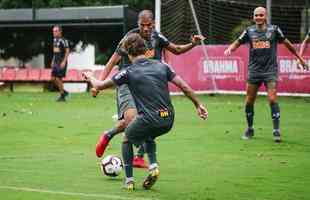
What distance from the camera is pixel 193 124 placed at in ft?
60.0

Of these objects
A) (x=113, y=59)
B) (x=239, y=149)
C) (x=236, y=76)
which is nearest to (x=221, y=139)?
(x=239, y=149)

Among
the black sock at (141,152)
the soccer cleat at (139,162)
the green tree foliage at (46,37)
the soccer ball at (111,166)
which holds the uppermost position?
the soccer ball at (111,166)

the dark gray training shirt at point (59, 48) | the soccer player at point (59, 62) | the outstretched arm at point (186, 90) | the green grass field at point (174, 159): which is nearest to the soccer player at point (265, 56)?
the green grass field at point (174, 159)

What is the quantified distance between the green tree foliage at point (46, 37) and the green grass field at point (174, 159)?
17202 millimetres

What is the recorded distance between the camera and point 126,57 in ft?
37.6

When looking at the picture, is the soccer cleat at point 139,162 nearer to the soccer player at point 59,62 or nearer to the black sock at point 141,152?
the black sock at point 141,152

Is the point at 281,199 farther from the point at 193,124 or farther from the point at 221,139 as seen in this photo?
the point at 193,124

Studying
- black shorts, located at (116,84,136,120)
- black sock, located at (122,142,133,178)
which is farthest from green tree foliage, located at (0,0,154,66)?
black sock, located at (122,142,133,178)

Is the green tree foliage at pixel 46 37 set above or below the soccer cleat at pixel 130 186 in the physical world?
below

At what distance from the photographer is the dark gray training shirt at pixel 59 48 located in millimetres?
25961

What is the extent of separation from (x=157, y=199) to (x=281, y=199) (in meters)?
1.24

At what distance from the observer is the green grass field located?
30.3 ft

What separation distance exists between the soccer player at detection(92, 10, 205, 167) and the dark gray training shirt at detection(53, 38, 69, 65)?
14.4 meters

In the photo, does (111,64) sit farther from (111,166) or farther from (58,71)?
(58,71)
